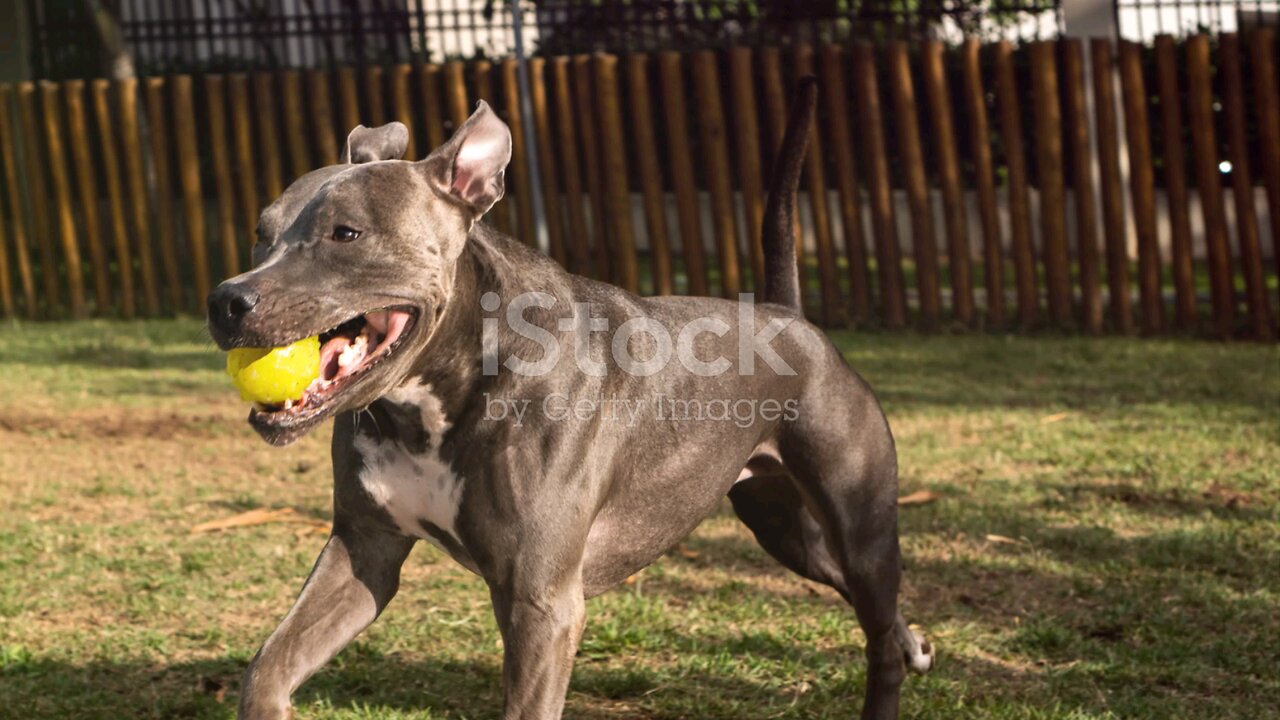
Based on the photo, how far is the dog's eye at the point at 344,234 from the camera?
10.9 feet

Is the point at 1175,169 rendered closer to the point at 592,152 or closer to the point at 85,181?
the point at 592,152

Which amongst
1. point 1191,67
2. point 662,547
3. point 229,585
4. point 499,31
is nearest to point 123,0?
point 499,31

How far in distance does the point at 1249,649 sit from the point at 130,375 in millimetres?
6584

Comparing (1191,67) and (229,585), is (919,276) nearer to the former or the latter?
(1191,67)

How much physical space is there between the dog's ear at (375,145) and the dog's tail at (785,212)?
1.18 meters

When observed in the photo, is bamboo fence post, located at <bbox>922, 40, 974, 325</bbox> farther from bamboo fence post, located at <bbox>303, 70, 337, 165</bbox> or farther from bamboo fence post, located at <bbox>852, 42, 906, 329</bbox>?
bamboo fence post, located at <bbox>303, 70, 337, 165</bbox>

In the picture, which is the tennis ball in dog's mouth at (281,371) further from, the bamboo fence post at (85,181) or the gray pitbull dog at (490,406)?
the bamboo fence post at (85,181)

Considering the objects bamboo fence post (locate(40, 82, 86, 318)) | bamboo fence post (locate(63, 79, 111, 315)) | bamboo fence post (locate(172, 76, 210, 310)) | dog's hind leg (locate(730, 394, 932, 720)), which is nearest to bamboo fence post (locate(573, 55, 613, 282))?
bamboo fence post (locate(172, 76, 210, 310))

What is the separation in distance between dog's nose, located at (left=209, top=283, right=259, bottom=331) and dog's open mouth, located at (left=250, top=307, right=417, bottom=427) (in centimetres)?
21

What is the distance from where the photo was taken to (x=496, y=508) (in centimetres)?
350

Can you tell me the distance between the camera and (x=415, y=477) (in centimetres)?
356

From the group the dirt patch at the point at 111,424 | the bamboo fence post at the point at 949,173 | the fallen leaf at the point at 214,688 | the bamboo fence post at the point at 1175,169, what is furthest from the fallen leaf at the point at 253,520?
the bamboo fence post at the point at 1175,169

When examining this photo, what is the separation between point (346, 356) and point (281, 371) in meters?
0.15

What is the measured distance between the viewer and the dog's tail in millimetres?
4594
